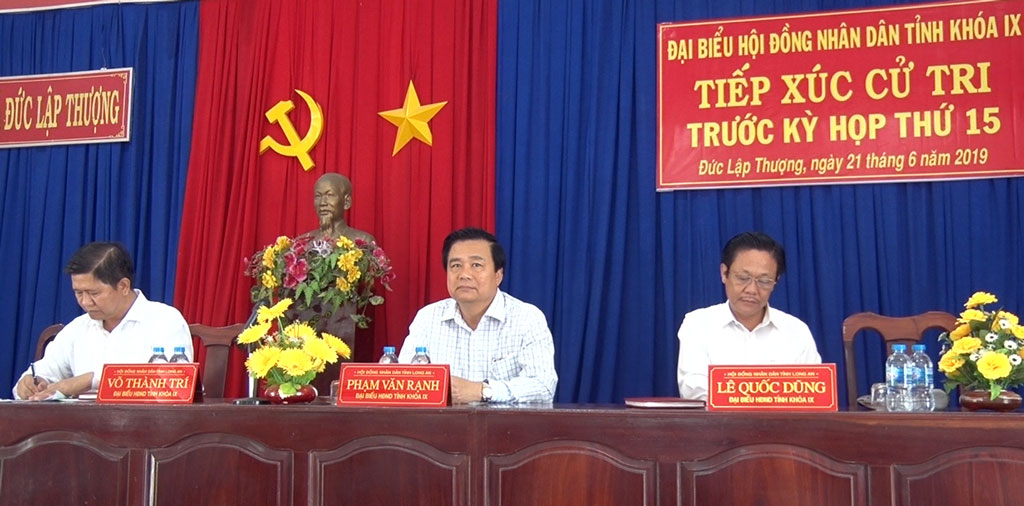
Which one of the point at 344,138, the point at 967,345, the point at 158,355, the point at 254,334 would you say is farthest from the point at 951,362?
the point at 344,138

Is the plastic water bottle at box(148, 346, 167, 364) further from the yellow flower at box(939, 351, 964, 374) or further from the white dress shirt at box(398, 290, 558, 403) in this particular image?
the yellow flower at box(939, 351, 964, 374)

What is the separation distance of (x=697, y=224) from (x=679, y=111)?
482 mm

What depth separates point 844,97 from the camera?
3889 mm

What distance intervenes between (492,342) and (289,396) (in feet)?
2.36

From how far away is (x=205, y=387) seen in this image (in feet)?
9.82

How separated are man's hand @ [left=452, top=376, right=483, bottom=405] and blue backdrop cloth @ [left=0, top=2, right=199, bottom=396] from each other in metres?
2.85

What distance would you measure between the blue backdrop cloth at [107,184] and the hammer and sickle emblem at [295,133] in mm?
463

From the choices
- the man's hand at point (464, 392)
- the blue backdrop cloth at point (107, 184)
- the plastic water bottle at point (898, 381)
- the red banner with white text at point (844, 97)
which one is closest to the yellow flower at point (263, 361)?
the man's hand at point (464, 392)

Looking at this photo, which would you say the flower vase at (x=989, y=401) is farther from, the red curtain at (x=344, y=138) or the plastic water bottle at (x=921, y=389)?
the red curtain at (x=344, y=138)

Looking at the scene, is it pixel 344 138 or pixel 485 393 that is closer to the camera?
pixel 485 393

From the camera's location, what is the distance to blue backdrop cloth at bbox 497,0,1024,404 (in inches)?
148

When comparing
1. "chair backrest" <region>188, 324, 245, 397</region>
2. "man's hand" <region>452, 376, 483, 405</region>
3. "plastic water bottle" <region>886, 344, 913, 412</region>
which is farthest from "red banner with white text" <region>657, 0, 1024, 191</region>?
"man's hand" <region>452, 376, 483, 405</region>

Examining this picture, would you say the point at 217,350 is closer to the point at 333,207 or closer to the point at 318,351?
the point at 318,351

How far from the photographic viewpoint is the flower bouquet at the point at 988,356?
1.92m
